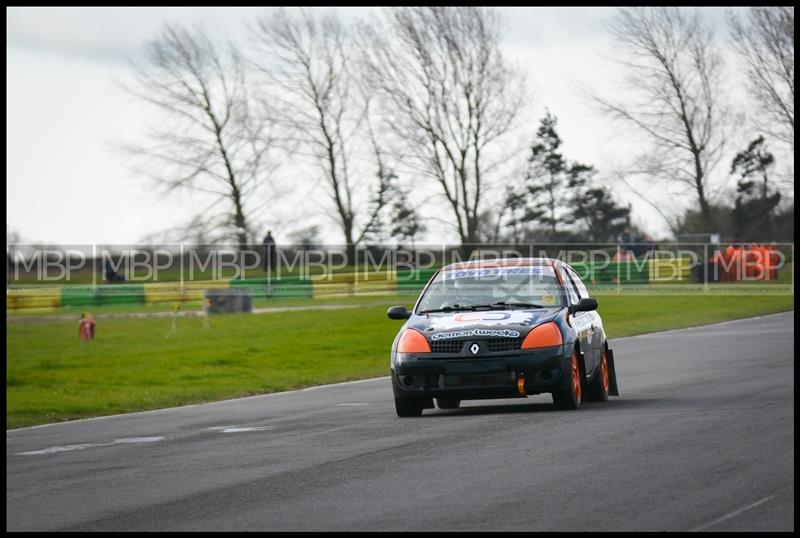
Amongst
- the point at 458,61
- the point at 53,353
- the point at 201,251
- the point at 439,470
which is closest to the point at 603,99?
the point at 458,61

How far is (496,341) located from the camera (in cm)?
1405

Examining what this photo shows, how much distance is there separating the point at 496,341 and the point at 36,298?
33.5 m

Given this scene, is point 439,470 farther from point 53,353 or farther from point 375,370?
point 53,353

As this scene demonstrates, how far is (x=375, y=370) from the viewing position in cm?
2600

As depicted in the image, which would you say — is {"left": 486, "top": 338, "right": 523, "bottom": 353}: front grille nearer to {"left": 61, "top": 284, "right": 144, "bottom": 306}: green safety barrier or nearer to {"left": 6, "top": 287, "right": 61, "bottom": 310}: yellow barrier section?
{"left": 61, "top": 284, "right": 144, "bottom": 306}: green safety barrier

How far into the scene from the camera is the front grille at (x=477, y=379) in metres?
14.0

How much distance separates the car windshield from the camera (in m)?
15.0

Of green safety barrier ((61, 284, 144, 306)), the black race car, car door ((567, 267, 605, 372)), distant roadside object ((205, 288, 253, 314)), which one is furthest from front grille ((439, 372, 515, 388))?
green safety barrier ((61, 284, 144, 306))

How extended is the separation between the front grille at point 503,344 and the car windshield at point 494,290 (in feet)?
2.53

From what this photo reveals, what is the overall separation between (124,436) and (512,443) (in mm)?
5141

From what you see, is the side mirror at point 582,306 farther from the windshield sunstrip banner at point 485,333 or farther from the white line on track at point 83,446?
the white line on track at point 83,446

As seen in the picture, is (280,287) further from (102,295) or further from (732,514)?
(732,514)

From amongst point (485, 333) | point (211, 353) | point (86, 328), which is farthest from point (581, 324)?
point (86, 328)

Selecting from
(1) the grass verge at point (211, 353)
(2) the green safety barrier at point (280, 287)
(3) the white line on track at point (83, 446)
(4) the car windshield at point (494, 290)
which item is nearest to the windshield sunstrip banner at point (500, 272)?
(4) the car windshield at point (494, 290)
